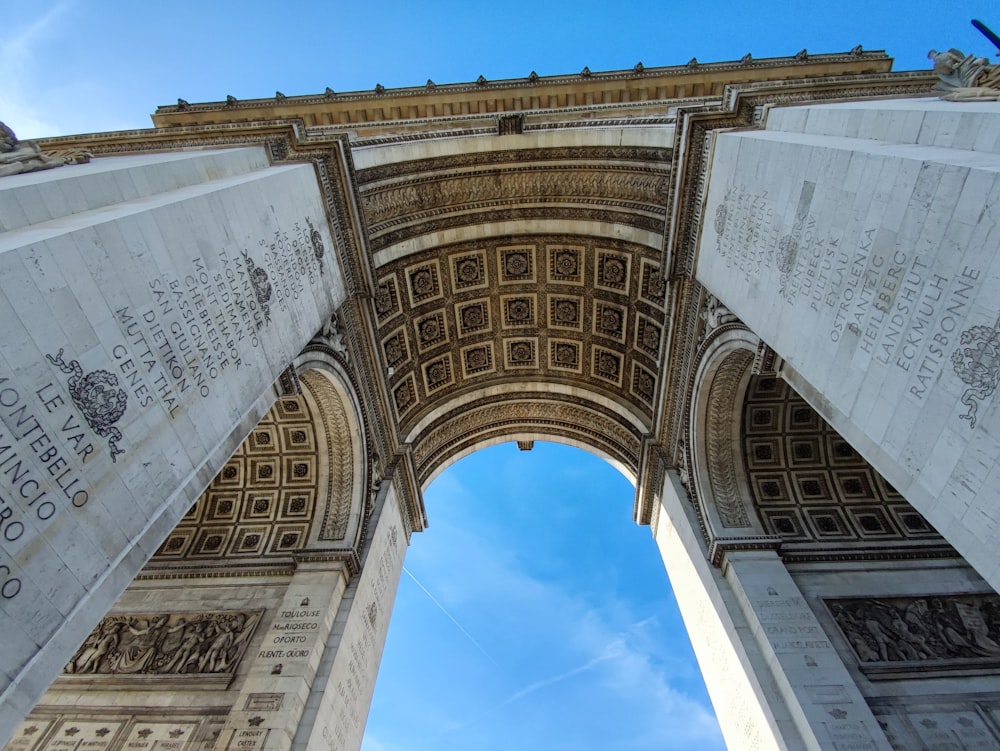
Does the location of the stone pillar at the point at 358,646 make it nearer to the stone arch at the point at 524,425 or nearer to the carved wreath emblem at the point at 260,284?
the stone arch at the point at 524,425

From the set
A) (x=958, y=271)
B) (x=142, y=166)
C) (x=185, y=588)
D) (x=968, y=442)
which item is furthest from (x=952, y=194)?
(x=185, y=588)

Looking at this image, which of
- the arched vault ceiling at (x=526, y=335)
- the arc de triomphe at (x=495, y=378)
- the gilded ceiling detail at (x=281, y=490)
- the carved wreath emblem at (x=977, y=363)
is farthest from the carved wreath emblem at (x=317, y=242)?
the carved wreath emblem at (x=977, y=363)

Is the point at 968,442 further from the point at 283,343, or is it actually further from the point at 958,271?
the point at 283,343

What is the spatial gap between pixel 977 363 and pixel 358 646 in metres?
10.9

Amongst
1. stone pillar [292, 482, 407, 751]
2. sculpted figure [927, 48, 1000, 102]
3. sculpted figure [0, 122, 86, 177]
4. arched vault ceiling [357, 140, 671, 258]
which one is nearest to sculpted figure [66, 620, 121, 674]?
stone pillar [292, 482, 407, 751]

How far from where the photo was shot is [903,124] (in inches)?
251

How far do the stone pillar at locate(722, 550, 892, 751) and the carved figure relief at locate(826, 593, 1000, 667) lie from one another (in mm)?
917

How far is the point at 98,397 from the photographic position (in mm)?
5344

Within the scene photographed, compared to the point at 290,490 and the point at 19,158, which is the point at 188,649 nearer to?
the point at 290,490

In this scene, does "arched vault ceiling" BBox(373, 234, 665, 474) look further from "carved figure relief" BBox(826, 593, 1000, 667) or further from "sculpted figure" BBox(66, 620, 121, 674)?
"sculpted figure" BBox(66, 620, 121, 674)

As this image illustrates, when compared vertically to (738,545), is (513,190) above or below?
above

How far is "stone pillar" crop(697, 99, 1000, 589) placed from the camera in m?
4.82

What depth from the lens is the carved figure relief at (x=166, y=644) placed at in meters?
10.1

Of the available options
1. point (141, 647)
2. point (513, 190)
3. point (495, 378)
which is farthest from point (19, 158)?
point (495, 378)
